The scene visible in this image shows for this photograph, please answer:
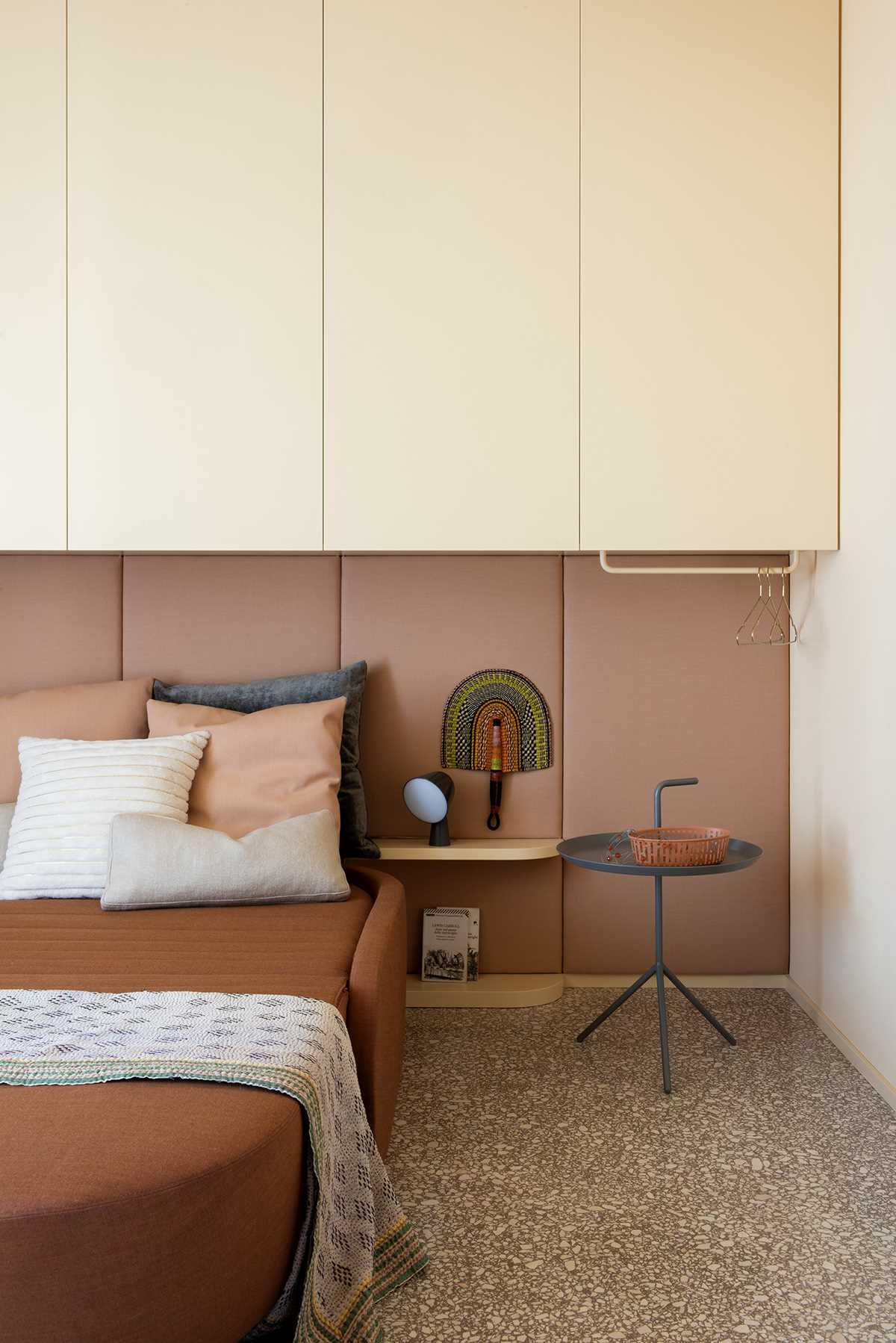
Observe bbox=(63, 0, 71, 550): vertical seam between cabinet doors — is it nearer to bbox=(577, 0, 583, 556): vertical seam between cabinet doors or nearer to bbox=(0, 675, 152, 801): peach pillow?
bbox=(0, 675, 152, 801): peach pillow

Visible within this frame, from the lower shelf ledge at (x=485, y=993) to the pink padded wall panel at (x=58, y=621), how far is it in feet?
4.80

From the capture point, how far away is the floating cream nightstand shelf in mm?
3326

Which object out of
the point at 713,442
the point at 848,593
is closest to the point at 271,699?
the point at 713,442

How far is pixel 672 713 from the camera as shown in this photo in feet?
11.7

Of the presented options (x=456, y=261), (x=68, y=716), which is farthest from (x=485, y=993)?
(x=456, y=261)

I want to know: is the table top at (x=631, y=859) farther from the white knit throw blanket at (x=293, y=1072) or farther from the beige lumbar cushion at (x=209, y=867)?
the white knit throw blanket at (x=293, y=1072)

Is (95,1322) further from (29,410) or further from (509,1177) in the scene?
(29,410)

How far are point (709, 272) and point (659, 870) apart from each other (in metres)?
1.73

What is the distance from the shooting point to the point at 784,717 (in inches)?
140

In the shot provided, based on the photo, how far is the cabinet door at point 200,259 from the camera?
3086 mm

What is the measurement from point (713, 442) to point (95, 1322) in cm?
262

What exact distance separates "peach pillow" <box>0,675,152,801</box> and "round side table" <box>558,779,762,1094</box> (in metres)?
1.38

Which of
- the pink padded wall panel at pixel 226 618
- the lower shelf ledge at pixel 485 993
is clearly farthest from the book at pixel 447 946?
the pink padded wall panel at pixel 226 618

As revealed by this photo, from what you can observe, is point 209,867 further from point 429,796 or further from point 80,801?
point 429,796
